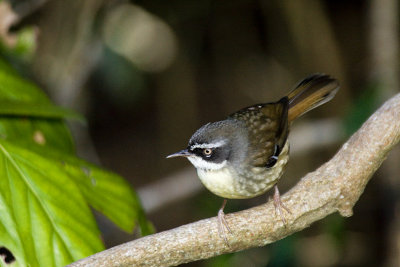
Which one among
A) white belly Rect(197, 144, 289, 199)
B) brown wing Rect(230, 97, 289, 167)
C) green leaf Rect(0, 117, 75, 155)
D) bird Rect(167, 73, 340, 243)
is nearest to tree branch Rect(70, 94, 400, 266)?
bird Rect(167, 73, 340, 243)

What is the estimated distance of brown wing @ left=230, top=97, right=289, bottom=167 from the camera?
12.3ft

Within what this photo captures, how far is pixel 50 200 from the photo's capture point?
2.73 meters

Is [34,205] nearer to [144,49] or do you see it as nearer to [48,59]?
Answer: [48,59]

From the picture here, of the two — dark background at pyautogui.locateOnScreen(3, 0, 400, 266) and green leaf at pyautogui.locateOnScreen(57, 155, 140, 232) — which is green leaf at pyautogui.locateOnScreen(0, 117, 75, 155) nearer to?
green leaf at pyautogui.locateOnScreen(57, 155, 140, 232)

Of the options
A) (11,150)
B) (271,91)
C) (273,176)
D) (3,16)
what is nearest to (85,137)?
(271,91)

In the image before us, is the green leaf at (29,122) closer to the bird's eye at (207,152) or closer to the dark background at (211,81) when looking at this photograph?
the bird's eye at (207,152)

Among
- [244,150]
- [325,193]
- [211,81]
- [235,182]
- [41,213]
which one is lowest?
[325,193]

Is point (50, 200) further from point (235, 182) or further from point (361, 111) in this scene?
point (361, 111)

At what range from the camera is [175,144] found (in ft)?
28.0

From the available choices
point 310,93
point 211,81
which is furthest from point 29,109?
point 211,81

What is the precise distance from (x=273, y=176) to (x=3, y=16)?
2.12m

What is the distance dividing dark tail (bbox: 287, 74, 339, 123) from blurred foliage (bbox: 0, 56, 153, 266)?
1.64 metres

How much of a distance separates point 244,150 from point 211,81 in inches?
221

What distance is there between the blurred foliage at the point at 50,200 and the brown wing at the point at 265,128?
0.97 metres
